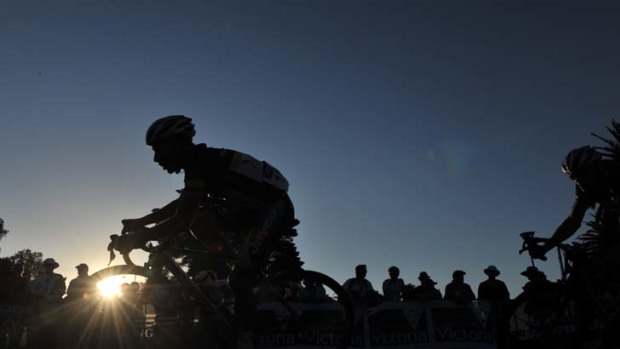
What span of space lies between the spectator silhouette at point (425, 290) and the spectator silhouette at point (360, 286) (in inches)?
44.0

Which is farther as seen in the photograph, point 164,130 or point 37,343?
point 37,343

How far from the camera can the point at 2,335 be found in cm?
1057

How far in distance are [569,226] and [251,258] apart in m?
4.16

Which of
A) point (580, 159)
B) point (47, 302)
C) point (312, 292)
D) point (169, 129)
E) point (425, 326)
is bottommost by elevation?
point (425, 326)

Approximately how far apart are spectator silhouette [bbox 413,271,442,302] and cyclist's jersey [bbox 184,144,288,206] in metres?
7.83

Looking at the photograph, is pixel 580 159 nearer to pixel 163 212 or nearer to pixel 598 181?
pixel 598 181

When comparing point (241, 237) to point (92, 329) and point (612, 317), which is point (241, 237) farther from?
point (612, 317)

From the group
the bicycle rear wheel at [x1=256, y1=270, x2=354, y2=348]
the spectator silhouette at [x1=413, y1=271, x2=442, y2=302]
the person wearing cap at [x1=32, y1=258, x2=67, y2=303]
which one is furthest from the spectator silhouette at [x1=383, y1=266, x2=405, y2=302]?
the person wearing cap at [x1=32, y1=258, x2=67, y2=303]

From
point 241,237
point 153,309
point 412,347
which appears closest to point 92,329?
point 153,309

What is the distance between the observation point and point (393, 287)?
13.0 metres

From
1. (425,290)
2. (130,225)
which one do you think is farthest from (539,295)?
(425,290)

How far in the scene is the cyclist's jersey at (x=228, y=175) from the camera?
5.18 m

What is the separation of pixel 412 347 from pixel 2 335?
9103mm

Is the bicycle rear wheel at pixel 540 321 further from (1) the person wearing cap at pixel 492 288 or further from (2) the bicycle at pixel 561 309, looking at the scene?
(1) the person wearing cap at pixel 492 288
